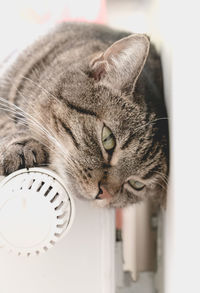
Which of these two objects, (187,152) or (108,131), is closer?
(187,152)

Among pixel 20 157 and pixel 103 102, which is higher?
pixel 103 102

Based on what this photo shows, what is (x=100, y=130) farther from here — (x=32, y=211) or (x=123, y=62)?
(x=32, y=211)

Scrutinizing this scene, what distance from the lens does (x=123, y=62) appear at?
99cm

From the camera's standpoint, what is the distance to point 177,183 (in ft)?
2.43

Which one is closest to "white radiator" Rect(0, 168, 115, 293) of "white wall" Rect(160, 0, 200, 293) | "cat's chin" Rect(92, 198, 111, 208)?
"cat's chin" Rect(92, 198, 111, 208)

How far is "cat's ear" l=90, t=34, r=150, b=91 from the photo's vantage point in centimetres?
94

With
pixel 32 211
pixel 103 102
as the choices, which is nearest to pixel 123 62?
pixel 103 102

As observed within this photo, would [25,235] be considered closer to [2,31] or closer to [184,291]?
[184,291]

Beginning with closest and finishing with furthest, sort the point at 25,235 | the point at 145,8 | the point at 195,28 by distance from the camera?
the point at 195,28, the point at 25,235, the point at 145,8

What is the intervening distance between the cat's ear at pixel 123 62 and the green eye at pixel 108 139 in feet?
0.40

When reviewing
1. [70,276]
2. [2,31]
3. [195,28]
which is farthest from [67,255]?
[2,31]

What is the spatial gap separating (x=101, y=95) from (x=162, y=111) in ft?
0.58

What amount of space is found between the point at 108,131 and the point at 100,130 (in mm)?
20

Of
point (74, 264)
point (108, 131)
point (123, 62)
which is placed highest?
point (123, 62)
